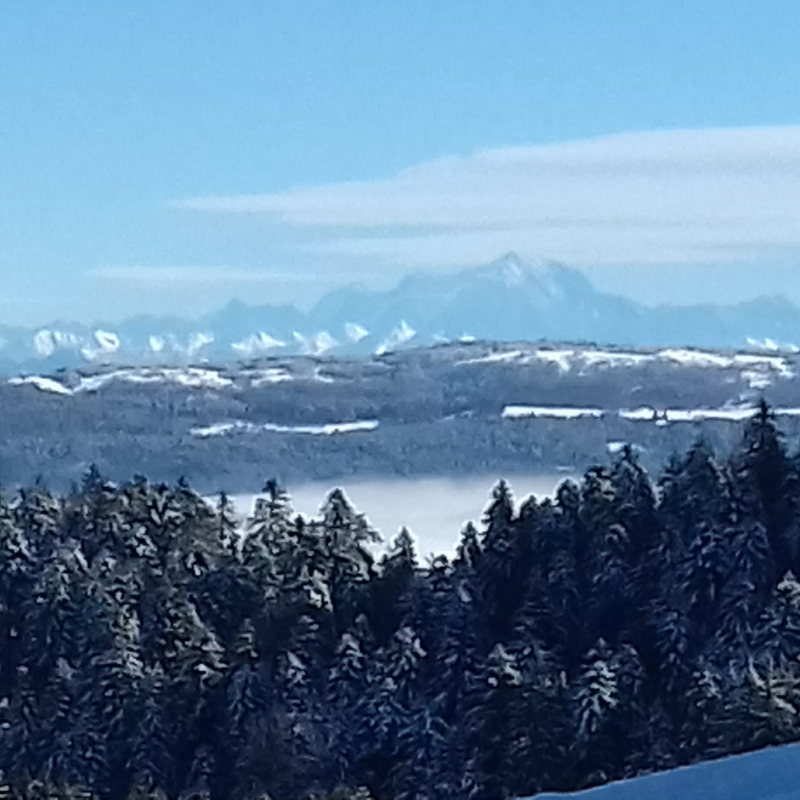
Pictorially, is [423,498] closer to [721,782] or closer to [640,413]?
[640,413]

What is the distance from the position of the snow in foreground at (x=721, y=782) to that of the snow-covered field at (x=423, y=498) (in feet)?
161

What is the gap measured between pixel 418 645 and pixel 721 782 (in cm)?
2216

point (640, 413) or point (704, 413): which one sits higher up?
point (704, 413)

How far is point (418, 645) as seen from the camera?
29156 millimetres

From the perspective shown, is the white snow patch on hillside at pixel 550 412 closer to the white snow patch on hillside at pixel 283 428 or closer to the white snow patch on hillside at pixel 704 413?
the white snow patch on hillside at pixel 704 413

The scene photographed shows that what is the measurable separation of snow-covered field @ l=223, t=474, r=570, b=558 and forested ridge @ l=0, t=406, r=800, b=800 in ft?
81.7

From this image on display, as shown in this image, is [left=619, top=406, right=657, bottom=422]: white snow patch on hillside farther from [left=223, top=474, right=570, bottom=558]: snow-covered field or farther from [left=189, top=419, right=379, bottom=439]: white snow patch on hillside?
[left=223, top=474, right=570, bottom=558]: snow-covered field

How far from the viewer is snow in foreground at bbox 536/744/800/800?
7102mm

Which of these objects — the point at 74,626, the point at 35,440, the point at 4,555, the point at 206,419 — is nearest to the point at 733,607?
the point at 74,626

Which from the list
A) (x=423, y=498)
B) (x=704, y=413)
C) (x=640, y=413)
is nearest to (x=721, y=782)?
(x=423, y=498)

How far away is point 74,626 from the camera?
31.9 meters

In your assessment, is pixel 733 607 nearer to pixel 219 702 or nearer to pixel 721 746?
pixel 721 746

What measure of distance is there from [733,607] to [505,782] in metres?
4.56

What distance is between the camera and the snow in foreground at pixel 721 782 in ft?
23.3
